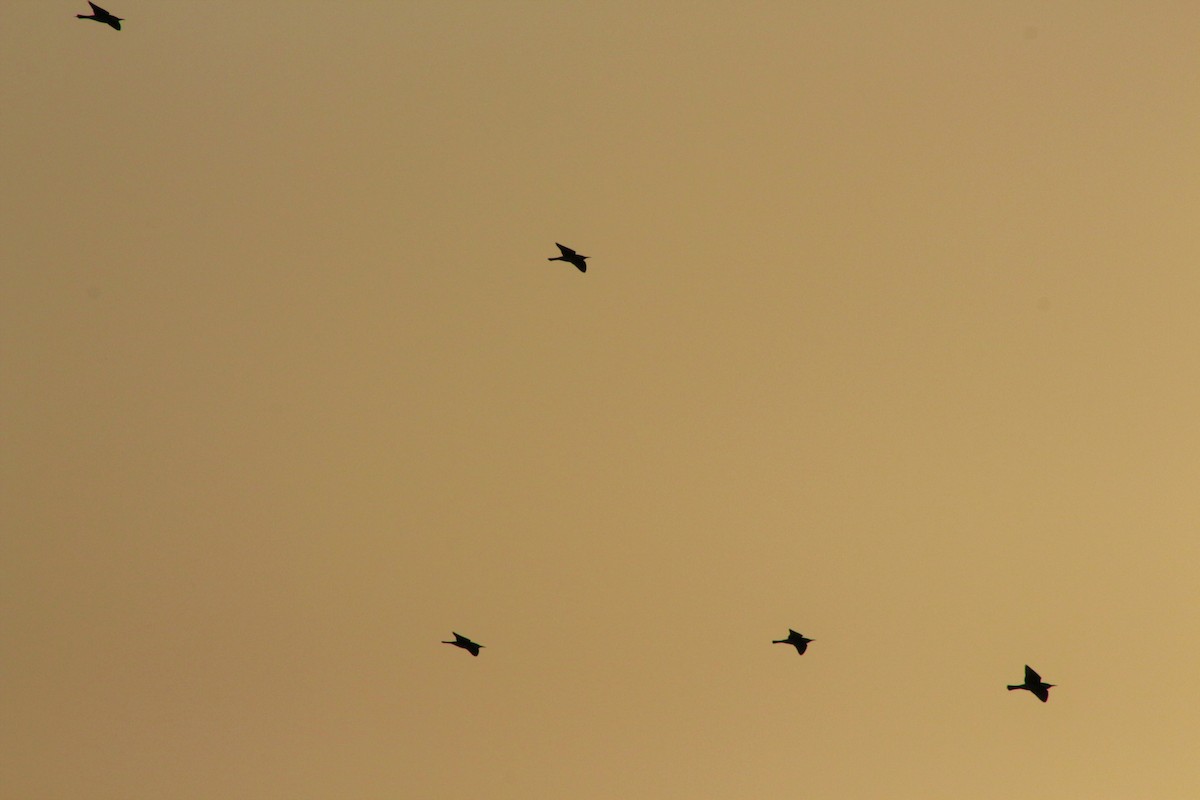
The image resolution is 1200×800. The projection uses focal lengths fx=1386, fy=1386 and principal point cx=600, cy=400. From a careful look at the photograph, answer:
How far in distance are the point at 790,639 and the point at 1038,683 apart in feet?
18.2

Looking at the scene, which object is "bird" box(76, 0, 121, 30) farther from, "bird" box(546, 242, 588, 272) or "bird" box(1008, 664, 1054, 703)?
"bird" box(1008, 664, 1054, 703)

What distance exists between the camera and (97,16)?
2731 centimetres

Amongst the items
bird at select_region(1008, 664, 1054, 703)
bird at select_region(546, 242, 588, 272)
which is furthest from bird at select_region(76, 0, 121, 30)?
bird at select_region(1008, 664, 1054, 703)

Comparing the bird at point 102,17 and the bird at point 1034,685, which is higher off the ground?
the bird at point 102,17

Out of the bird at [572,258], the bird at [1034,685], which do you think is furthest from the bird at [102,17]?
the bird at [1034,685]

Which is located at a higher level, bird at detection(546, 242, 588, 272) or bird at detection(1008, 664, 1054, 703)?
bird at detection(546, 242, 588, 272)

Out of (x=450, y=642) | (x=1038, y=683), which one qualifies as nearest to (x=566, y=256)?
(x=450, y=642)

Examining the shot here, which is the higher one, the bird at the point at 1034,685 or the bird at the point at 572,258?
the bird at the point at 572,258

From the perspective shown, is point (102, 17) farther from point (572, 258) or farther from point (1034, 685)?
point (1034, 685)

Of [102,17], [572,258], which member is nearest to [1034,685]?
[572,258]

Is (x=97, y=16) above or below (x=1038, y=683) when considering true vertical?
above

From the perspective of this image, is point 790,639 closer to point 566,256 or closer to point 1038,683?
point 1038,683

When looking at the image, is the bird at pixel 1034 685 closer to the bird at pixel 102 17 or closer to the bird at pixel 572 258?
the bird at pixel 572 258

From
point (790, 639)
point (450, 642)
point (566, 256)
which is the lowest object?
point (450, 642)
